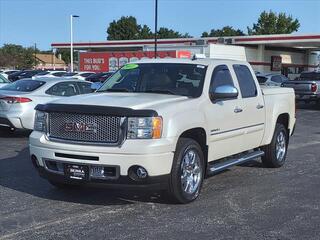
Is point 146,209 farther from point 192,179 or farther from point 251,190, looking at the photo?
point 251,190

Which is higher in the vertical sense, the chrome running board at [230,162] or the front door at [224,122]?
the front door at [224,122]

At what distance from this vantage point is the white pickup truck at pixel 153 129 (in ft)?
19.9

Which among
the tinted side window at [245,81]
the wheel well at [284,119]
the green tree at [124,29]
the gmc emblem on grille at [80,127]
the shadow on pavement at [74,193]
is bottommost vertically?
the shadow on pavement at [74,193]

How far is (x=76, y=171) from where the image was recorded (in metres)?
6.26

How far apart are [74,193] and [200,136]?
1793mm

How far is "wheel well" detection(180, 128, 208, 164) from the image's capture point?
6700 mm

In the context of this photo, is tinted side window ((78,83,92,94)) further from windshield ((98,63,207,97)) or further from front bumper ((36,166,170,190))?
front bumper ((36,166,170,190))

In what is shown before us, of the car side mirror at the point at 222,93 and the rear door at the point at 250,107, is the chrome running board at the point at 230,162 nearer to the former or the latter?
the rear door at the point at 250,107

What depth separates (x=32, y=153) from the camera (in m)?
6.70

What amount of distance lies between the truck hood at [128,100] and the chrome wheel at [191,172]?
68 cm

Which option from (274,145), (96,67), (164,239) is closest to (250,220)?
(164,239)

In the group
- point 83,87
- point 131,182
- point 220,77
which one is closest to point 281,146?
point 220,77

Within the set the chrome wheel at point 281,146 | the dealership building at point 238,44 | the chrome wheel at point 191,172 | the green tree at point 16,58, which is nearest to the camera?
the chrome wheel at point 191,172

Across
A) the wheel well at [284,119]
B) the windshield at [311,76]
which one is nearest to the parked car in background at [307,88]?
the windshield at [311,76]
